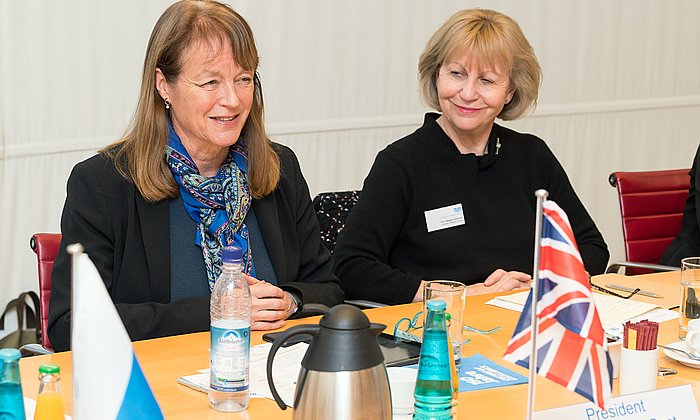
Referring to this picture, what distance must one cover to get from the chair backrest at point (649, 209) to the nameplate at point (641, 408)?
84.1 inches

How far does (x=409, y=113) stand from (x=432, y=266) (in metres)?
1.83

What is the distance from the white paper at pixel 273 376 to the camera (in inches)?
76.4

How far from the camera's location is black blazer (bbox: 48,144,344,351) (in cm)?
246

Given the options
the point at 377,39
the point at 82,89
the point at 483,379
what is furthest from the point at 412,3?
the point at 483,379

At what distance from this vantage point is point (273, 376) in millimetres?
2004

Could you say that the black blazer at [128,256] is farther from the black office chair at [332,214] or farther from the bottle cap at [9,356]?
the bottle cap at [9,356]

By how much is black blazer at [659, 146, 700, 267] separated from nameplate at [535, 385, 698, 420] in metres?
Result: 2.08

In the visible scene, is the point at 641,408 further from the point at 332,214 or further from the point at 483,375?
the point at 332,214

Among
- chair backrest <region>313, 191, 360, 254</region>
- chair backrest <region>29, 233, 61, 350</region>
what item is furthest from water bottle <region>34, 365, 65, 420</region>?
chair backrest <region>313, 191, 360, 254</region>

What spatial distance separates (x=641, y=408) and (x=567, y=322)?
0.37 meters

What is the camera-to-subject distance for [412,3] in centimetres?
495

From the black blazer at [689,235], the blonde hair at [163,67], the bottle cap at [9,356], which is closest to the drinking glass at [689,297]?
the blonde hair at [163,67]

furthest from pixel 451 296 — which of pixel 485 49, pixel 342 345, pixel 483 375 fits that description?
pixel 485 49

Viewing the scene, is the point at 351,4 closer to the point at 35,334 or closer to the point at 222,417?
the point at 35,334
